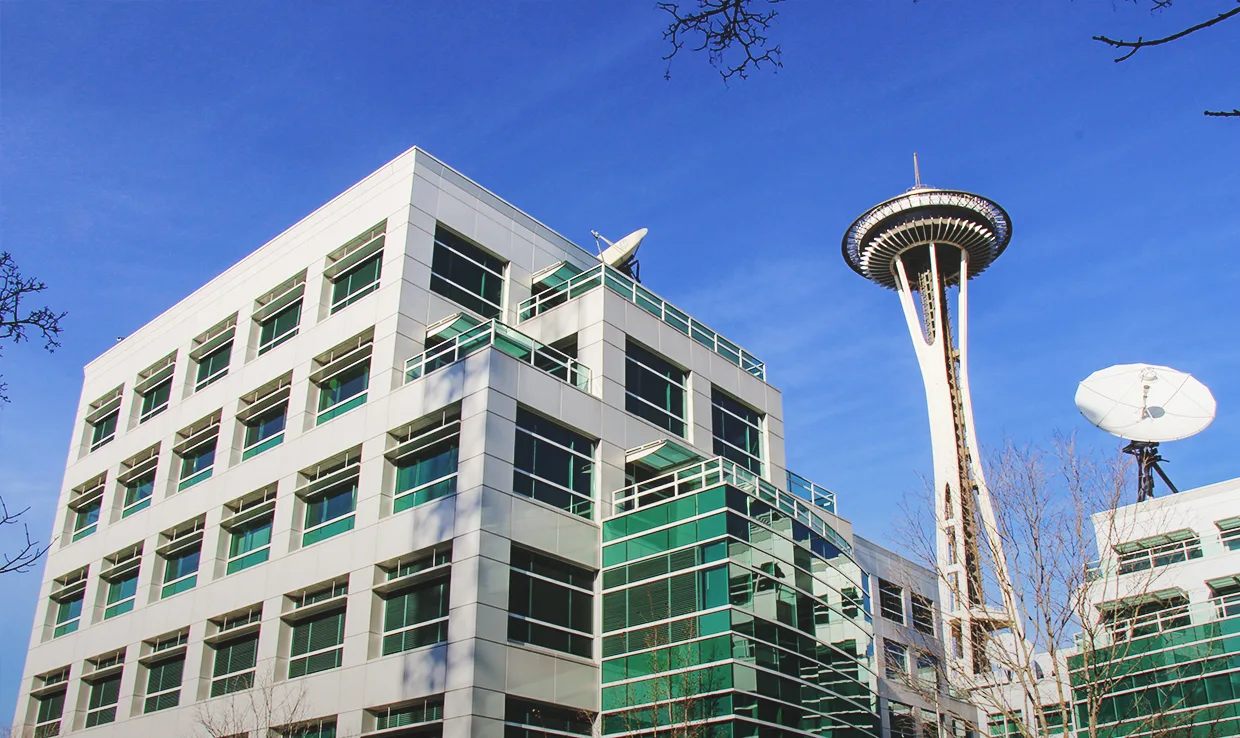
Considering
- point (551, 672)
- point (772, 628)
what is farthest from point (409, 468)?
point (772, 628)

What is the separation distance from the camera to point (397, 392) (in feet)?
95.2

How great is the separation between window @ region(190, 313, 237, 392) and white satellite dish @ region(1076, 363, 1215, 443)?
3609 centimetres

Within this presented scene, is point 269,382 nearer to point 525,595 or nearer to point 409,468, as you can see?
point 409,468

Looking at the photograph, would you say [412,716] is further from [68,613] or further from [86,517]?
[86,517]

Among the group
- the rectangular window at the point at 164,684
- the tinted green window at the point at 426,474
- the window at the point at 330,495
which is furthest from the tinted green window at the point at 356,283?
the rectangular window at the point at 164,684

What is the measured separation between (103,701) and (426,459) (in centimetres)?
1515

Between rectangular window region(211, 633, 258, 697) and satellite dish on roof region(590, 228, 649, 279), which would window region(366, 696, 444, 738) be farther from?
satellite dish on roof region(590, 228, 649, 279)

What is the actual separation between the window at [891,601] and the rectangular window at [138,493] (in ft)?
86.1

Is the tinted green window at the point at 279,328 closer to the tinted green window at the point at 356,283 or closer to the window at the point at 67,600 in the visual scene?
the tinted green window at the point at 356,283

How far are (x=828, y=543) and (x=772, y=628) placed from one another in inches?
196

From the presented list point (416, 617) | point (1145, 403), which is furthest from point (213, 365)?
point (1145, 403)

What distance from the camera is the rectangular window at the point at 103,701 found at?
1337 inches

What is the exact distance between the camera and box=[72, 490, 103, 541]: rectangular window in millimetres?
40188

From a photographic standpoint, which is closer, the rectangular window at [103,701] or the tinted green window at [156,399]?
the rectangular window at [103,701]
